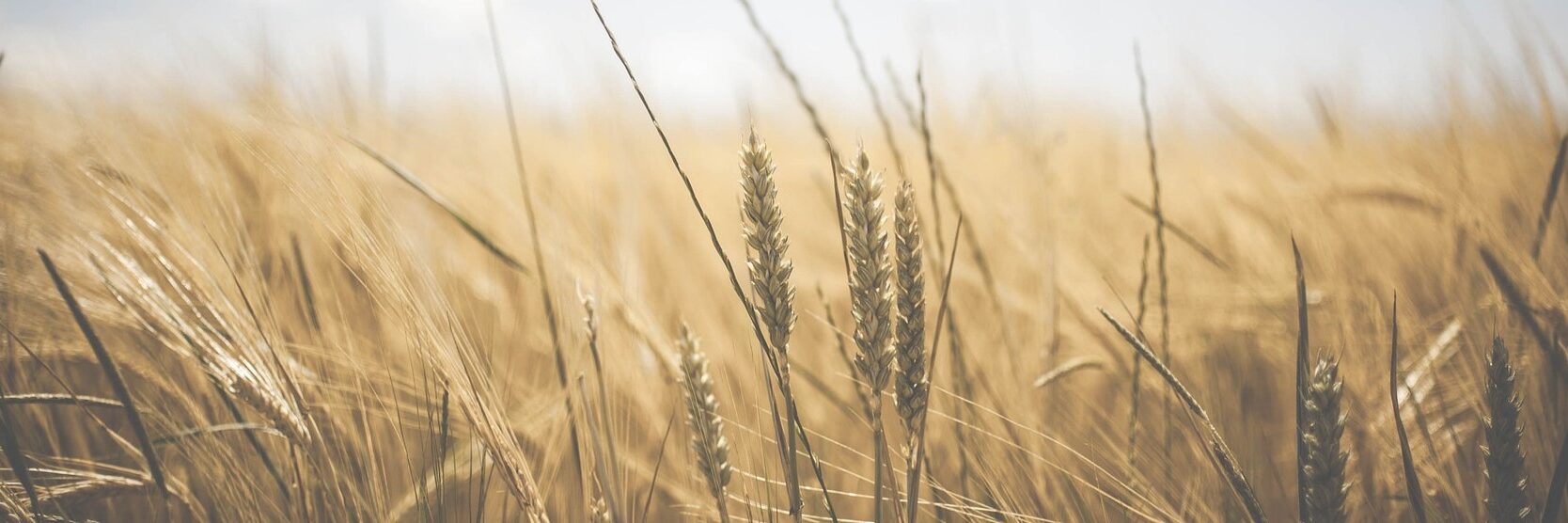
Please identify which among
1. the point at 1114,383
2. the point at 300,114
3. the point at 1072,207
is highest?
the point at 300,114

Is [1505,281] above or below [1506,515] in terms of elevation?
above

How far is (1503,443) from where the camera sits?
429 mm

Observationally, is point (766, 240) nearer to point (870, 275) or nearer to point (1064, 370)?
point (870, 275)

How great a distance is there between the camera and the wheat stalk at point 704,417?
1.46ft

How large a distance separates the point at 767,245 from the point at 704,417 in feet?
0.42

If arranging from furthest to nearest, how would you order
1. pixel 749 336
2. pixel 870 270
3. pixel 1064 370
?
pixel 1064 370, pixel 749 336, pixel 870 270

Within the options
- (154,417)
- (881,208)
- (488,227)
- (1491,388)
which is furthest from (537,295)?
(1491,388)

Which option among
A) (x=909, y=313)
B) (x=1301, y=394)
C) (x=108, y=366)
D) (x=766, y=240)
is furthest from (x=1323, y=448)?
(x=108, y=366)

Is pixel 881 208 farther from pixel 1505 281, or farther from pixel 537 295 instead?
pixel 537 295

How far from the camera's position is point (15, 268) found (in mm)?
717

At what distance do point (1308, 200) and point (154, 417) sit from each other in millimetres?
1743

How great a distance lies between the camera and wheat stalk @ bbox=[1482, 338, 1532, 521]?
1.37ft

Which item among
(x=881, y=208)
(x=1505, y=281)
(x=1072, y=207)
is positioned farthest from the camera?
(x=1072, y=207)

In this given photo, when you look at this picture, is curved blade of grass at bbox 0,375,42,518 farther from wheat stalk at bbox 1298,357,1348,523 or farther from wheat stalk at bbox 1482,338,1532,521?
wheat stalk at bbox 1482,338,1532,521
